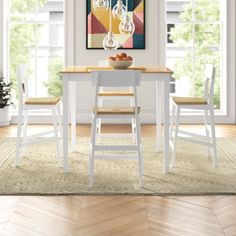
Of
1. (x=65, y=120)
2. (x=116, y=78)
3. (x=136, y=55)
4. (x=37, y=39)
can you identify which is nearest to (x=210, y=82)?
(x=116, y=78)

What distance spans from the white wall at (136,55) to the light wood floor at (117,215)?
13.6 feet

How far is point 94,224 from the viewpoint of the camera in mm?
3400

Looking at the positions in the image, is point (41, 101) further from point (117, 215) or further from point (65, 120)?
point (117, 215)

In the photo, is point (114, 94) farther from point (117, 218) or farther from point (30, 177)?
point (117, 218)

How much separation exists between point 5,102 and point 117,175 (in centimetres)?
346

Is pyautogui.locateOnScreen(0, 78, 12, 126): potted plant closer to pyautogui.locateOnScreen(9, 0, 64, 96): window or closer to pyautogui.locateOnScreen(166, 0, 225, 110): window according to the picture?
pyautogui.locateOnScreen(9, 0, 64, 96): window

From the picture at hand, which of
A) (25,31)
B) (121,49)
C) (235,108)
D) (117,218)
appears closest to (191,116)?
(235,108)

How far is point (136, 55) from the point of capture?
8062 millimetres

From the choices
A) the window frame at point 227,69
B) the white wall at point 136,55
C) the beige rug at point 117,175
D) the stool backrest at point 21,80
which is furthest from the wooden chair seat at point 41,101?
the window frame at point 227,69

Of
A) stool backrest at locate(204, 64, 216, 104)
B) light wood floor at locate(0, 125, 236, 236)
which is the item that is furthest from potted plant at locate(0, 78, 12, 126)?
light wood floor at locate(0, 125, 236, 236)

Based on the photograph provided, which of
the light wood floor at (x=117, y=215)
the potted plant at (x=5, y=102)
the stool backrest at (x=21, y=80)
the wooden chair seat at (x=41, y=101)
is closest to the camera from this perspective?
the light wood floor at (x=117, y=215)

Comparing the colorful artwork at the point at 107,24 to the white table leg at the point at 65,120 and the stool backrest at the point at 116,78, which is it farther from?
the stool backrest at the point at 116,78

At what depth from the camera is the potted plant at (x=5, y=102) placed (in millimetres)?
7742

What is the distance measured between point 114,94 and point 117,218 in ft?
8.76
